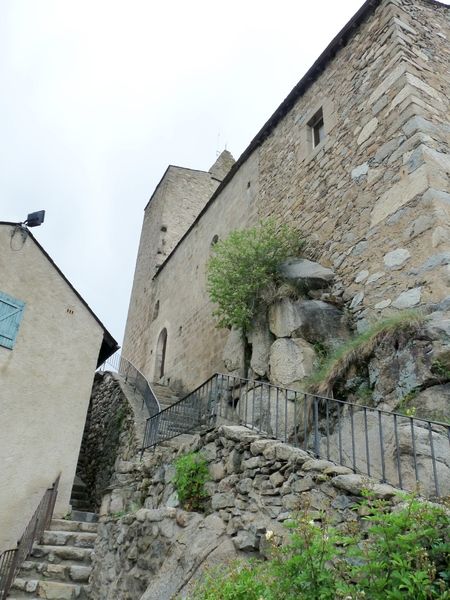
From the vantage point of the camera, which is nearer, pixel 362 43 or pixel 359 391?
pixel 359 391

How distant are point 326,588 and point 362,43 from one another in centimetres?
828

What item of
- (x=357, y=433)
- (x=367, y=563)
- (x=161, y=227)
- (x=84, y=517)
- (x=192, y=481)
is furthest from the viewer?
(x=161, y=227)

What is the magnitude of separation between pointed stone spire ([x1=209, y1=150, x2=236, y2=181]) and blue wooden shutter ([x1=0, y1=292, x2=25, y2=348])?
14.2 m

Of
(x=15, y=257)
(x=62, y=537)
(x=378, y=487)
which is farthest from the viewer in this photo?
(x=15, y=257)

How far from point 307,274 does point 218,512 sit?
3.83m

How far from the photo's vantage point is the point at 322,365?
6137mm

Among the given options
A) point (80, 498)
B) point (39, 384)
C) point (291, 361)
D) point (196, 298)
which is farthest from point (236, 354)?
point (196, 298)

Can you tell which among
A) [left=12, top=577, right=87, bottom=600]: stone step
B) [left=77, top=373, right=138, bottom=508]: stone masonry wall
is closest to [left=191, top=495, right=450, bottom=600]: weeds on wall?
[left=12, top=577, right=87, bottom=600]: stone step

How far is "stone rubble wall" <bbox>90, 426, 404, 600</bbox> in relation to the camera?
3516 millimetres

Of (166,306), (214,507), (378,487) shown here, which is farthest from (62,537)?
(166,306)

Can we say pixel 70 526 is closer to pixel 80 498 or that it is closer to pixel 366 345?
pixel 80 498

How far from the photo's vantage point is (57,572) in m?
6.29

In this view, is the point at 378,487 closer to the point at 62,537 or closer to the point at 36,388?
the point at 62,537

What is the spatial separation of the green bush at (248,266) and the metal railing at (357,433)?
Result: 1.20 meters
